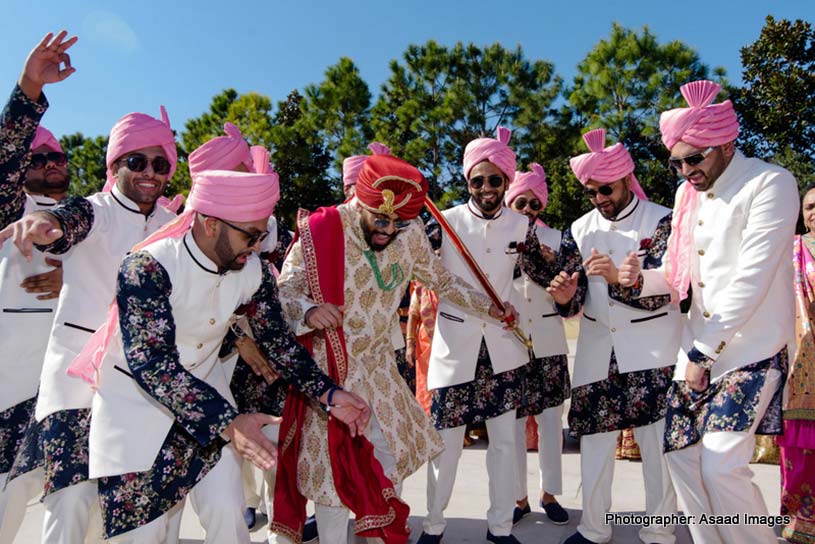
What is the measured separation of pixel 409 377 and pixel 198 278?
360cm

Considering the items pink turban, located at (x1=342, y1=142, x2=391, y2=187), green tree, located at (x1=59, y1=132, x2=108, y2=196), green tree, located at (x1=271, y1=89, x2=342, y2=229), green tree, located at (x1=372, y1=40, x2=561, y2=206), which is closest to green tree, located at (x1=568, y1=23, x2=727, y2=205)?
green tree, located at (x1=372, y1=40, x2=561, y2=206)

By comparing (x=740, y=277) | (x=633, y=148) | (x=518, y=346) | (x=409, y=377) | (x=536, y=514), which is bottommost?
(x=536, y=514)

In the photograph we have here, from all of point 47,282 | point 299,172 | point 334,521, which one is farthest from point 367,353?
point 299,172

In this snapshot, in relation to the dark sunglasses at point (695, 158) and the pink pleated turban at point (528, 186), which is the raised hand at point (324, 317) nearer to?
the dark sunglasses at point (695, 158)

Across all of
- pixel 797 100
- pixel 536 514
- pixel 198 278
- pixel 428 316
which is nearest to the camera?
pixel 198 278

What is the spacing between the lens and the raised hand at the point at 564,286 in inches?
155

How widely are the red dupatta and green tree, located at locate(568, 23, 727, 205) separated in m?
20.0

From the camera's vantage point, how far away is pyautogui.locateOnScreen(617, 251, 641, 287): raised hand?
11.7 feet

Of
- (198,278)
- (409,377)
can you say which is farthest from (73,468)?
(409,377)

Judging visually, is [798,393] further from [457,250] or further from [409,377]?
[409,377]

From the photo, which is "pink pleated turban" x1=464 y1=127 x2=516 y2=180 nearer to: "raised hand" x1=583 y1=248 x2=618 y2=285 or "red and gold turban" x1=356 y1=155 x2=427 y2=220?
"raised hand" x1=583 y1=248 x2=618 y2=285

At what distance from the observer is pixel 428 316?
18.0 feet

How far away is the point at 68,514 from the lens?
2.67 meters

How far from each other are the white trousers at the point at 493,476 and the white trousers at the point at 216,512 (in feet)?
5.19
